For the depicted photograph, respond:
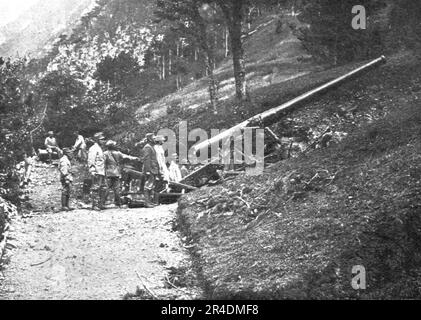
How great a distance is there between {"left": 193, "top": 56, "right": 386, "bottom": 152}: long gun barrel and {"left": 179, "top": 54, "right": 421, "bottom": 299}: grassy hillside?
3045mm

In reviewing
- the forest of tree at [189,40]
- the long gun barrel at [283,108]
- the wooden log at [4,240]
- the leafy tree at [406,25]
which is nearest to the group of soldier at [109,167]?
the forest of tree at [189,40]

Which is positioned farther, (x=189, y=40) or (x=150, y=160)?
(x=189, y=40)

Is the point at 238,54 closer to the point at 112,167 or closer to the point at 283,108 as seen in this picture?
the point at 283,108

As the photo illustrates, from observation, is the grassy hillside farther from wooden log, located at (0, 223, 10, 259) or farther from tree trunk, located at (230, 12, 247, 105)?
tree trunk, located at (230, 12, 247, 105)

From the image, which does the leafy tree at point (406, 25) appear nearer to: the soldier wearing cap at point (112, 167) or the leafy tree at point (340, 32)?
the leafy tree at point (340, 32)

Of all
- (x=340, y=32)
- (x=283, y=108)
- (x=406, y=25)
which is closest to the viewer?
(x=283, y=108)

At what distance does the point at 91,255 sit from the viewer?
823cm

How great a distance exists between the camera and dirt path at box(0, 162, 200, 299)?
6988 mm

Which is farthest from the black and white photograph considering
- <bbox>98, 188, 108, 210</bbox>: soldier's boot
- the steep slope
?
the steep slope

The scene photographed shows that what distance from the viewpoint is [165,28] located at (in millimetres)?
63250

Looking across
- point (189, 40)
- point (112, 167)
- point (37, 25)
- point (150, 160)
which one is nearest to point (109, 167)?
point (112, 167)

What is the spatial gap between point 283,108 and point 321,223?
8510mm

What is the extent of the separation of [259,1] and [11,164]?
12.2m
